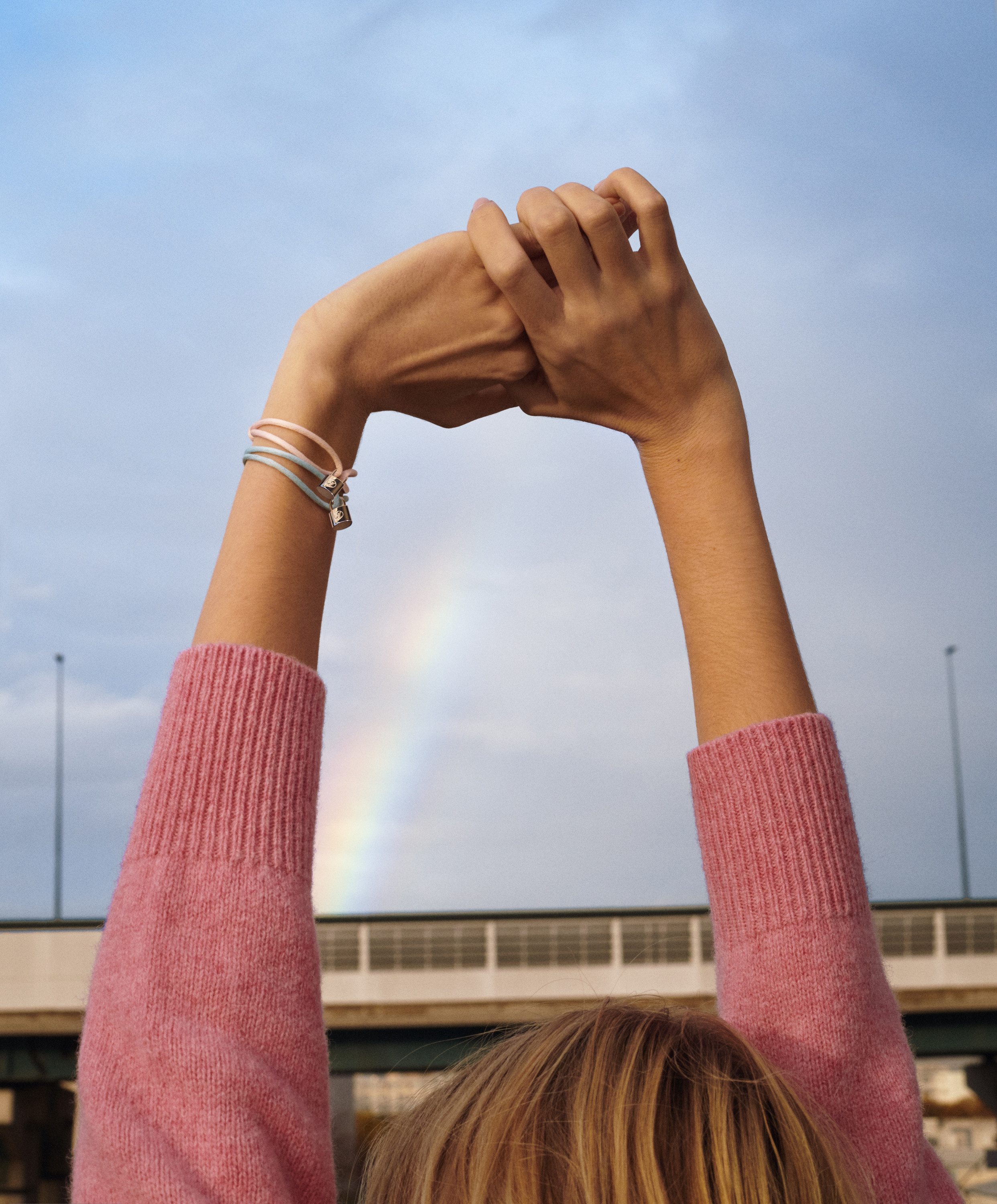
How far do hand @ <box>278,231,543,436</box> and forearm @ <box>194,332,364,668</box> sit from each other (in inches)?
1.6

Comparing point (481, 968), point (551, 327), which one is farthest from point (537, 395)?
point (481, 968)

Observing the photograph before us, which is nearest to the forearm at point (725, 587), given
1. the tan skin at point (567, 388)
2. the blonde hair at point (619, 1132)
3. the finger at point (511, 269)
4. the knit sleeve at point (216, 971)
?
the tan skin at point (567, 388)

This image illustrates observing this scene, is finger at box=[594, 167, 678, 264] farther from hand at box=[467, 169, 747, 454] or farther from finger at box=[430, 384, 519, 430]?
finger at box=[430, 384, 519, 430]

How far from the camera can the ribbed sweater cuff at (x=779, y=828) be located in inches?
54.2

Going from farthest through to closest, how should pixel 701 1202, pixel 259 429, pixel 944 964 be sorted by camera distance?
pixel 944 964, pixel 259 429, pixel 701 1202

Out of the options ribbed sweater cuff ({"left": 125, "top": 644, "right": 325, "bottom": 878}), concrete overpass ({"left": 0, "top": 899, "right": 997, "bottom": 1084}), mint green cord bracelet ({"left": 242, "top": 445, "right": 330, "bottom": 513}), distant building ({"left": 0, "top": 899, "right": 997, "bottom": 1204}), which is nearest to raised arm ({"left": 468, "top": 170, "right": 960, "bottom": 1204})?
mint green cord bracelet ({"left": 242, "top": 445, "right": 330, "bottom": 513})

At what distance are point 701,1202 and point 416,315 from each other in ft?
3.75

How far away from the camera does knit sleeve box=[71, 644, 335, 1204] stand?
104 cm

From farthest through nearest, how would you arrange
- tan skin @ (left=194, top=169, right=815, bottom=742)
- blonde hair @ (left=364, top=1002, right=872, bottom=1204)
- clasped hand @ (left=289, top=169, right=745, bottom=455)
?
clasped hand @ (left=289, top=169, right=745, bottom=455) < tan skin @ (left=194, top=169, right=815, bottom=742) < blonde hair @ (left=364, top=1002, right=872, bottom=1204)

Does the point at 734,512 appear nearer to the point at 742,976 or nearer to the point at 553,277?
the point at 553,277

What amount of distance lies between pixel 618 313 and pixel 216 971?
38.3 inches

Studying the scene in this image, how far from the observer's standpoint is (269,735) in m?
1.23

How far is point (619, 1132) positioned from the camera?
1.04 metres

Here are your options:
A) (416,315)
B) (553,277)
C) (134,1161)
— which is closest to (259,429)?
(416,315)
